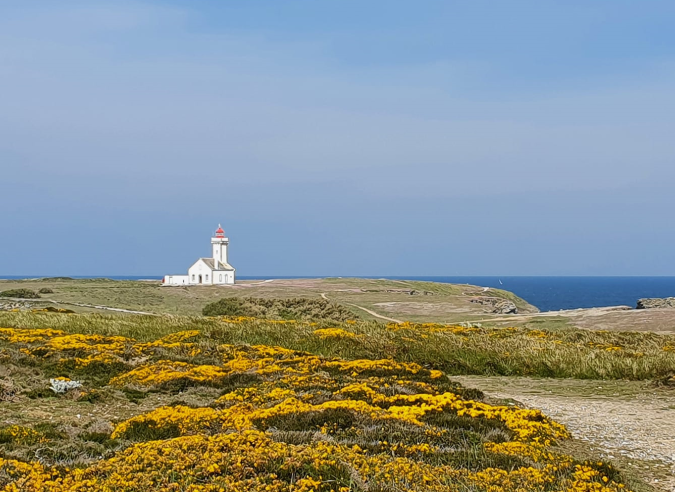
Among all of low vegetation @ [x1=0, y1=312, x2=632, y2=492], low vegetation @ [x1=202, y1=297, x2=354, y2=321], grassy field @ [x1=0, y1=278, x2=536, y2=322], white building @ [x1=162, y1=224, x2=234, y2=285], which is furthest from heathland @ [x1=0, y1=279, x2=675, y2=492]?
white building @ [x1=162, y1=224, x2=234, y2=285]

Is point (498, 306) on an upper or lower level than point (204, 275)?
lower

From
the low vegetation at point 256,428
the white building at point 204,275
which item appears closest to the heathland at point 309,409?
the low vegetation at point 256,428

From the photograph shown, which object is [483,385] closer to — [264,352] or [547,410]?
[547,410]

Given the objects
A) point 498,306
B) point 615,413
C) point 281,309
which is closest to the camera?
point 615,413

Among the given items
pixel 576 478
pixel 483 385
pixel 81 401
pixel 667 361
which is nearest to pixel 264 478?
pixel 576 478

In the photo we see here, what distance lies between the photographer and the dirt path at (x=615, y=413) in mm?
8914

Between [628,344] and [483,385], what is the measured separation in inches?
446

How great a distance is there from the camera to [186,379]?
14617 mm

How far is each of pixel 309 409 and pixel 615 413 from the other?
6698mm

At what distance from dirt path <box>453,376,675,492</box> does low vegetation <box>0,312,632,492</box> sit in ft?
2.85

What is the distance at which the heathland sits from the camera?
7.34 metres

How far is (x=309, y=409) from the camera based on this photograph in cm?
1080

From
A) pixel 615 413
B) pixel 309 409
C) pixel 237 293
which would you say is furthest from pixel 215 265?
pixel 615 413

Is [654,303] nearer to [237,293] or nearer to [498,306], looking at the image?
[498,306]
